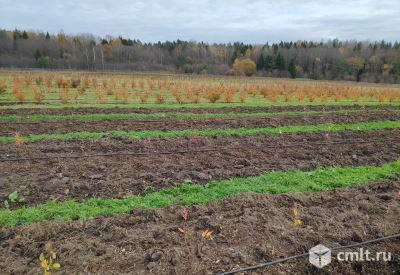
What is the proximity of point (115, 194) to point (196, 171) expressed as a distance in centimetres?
179

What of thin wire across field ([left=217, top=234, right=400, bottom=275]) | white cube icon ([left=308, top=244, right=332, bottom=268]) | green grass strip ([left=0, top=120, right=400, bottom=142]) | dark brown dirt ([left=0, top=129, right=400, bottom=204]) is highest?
green grass strip ([left=0, top=120, right=400, bottom=142])

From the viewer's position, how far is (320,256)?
12.7 ft

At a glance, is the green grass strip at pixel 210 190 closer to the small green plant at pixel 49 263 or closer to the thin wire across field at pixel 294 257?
the small green plant at pixel 49 263

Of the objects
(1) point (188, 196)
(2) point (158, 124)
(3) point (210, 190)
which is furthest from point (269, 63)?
(1) point (188, 196)

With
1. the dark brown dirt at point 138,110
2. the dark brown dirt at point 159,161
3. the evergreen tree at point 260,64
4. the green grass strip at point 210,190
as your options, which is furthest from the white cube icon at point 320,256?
the evergreen tree at point 260,64

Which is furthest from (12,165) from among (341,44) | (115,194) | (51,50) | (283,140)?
(341,44)

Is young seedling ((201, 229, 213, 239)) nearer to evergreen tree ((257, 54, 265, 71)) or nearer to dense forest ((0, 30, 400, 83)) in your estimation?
A: dense forest ((0, 30, 400, 83))

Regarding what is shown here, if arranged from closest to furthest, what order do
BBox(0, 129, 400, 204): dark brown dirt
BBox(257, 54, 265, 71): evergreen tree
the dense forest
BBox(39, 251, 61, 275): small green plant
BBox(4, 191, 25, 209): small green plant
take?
BBox(39, 251, 61, 275): small green plant
BBox(4, 191, 25, 209): small green plant
BBox(0, 129, 400, 204): dark brown dirt
the dense forest
BBox(257, 54, 265, 71): evergreen tree

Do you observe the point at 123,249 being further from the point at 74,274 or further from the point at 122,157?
the point at 122,157

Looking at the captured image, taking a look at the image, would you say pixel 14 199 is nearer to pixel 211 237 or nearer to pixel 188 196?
pixel 188 196

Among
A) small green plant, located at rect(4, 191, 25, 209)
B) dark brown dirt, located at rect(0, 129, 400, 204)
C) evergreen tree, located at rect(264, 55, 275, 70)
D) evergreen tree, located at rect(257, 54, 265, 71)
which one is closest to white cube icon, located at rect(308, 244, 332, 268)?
dark brown dirt, located at rect(0, 129, 400, 204)

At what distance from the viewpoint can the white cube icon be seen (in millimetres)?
3750

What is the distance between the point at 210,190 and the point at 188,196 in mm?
475

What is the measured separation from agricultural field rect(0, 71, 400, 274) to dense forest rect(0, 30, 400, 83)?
61.8m
